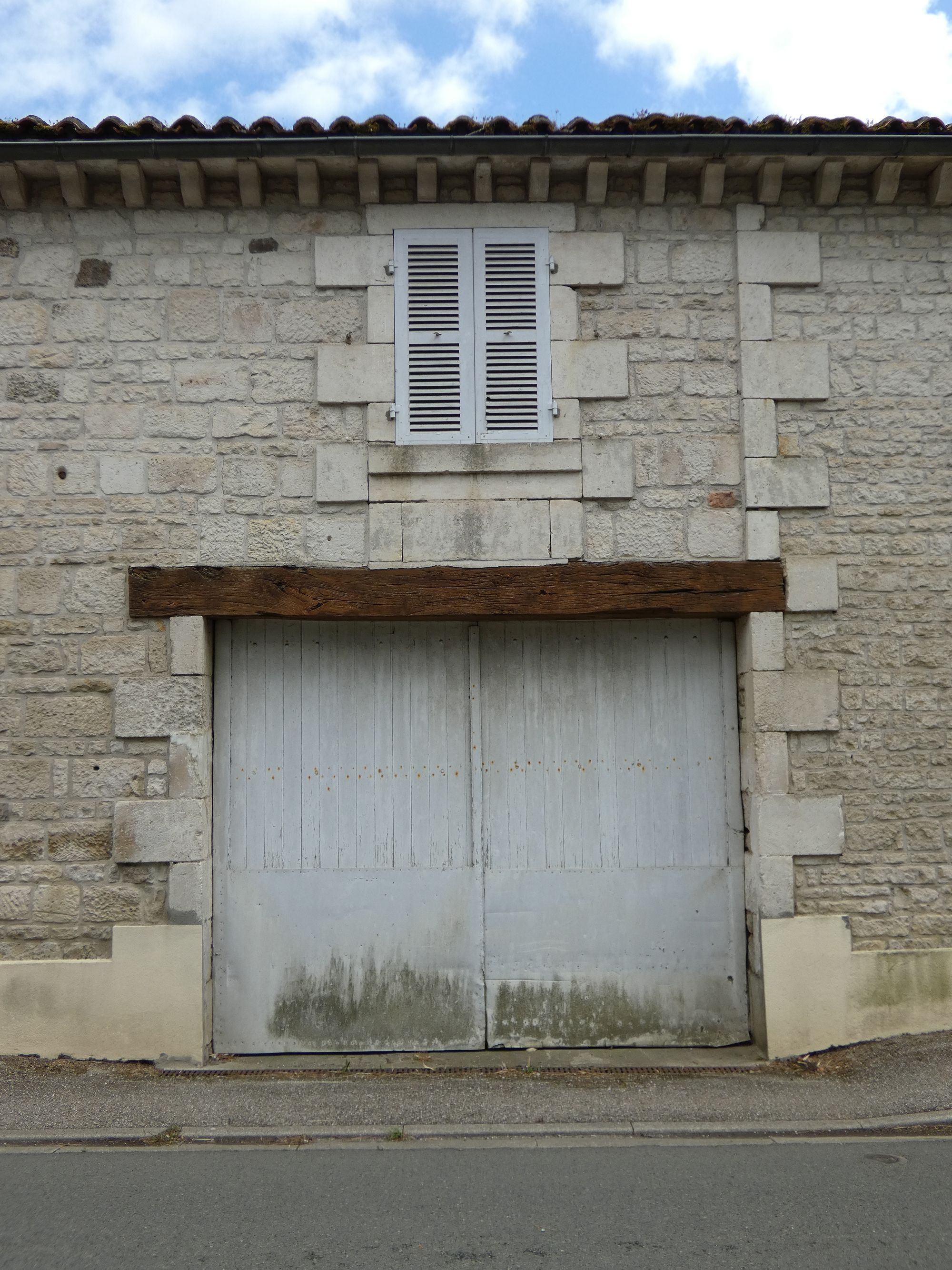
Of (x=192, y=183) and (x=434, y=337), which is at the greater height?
(x=192, y=183)

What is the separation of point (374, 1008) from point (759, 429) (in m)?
3.91

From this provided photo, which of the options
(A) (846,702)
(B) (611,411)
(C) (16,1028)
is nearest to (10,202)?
(B) (611,411)

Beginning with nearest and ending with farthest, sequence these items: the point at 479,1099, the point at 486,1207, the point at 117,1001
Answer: the point at 486,1207 < the point at 479,1099 < the point at 117,1001

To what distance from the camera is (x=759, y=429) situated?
602 centimetres

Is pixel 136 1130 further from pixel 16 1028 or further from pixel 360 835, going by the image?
pixel 360 835

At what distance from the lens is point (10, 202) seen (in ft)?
19.9

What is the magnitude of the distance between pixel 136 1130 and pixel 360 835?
1874 millimetres

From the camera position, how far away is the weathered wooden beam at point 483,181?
19.6 ft

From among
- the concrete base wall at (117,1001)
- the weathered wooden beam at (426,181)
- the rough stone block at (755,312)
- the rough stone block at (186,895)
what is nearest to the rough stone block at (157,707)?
the rough stone block at (186,895)

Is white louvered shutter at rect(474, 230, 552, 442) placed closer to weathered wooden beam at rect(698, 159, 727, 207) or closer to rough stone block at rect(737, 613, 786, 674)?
weathered wooden beam at rect(698, 159, 727, 207)

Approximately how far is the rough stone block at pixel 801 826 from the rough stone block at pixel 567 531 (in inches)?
67.2

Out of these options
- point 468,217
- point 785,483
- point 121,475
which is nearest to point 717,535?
point 785,483

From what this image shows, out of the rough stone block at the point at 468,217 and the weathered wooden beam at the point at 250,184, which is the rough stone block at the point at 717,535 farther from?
the weathered wooden beam at the point at 250,184

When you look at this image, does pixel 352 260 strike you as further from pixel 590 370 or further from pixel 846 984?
pixel 846 984
